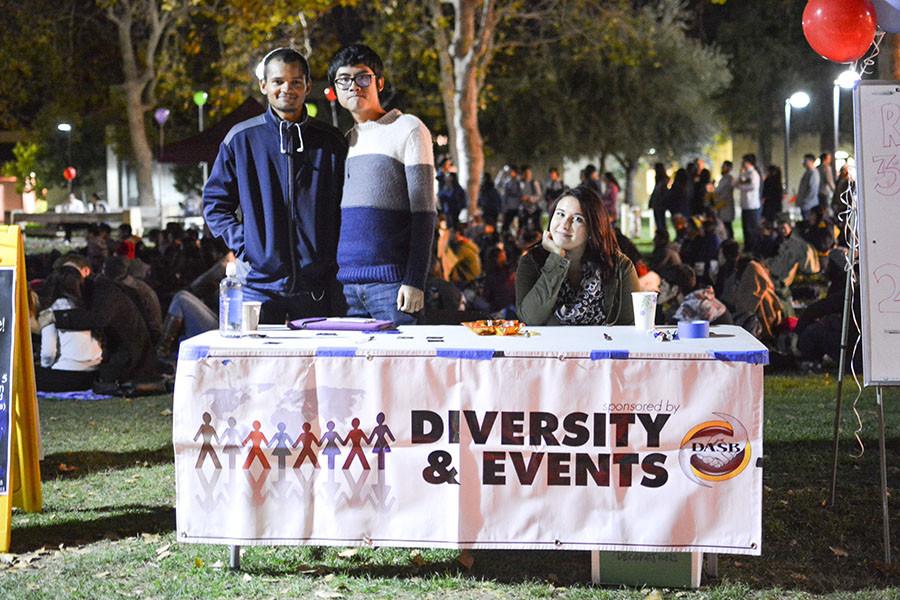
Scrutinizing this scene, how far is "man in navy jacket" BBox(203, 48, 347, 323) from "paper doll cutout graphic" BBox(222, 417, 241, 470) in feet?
3.45

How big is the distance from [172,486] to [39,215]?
32571 millimetres

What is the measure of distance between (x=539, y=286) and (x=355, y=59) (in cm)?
137

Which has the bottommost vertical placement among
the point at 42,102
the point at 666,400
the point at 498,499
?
the point at 498,499

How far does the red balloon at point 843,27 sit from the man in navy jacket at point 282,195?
235 centimetres

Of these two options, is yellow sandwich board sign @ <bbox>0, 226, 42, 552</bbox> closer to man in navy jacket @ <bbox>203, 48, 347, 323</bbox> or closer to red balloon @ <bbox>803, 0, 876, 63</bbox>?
man in navy jacket @ <bbox>203, 48, 347, 323</bbox>

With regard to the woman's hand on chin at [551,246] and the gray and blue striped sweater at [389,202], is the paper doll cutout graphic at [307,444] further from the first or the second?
the woman's hand on chin at [551,246]

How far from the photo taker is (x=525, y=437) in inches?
211

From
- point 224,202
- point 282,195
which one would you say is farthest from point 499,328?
point 224,202

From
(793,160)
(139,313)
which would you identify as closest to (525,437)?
(139,313)

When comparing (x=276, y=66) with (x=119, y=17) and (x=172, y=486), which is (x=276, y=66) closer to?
(x=172, y=486)

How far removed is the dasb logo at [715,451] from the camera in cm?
525

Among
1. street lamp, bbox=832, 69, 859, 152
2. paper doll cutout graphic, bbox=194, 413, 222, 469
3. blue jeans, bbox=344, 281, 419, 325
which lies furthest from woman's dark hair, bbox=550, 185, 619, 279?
paper doll cutout graphic, bbox=194, 413, 222, 469

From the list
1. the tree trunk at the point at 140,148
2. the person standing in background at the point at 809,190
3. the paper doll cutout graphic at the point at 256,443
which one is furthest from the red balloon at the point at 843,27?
the tree trunk at the point at 140,148

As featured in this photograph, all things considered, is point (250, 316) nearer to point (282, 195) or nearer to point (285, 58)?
point (282, 195)
